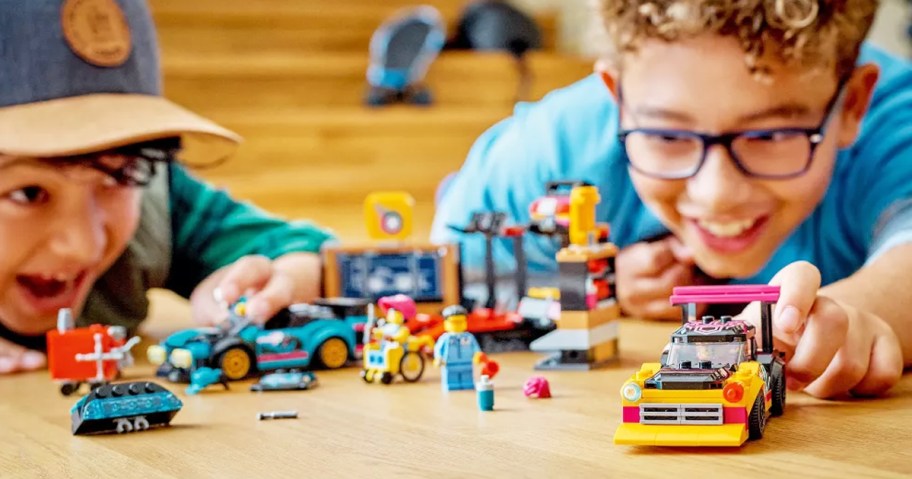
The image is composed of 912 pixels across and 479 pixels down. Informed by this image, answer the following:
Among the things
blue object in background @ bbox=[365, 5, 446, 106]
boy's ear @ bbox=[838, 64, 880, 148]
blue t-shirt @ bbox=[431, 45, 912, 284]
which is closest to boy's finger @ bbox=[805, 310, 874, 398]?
blue t-shirt @ bbox=[431, 45, 912, 284]

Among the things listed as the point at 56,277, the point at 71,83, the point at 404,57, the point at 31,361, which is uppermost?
the point at 404,57

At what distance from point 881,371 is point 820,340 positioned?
0.08 meters

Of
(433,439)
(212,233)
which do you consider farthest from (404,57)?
(433,439)

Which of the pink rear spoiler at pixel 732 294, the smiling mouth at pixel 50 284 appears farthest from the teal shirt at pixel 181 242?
the pink rear spoiler at pixel 732 294

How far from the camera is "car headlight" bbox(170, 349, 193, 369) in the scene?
1364mm

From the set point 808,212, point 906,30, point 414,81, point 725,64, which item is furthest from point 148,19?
point 906,30

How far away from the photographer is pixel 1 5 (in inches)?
56.9

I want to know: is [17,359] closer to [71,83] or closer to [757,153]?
[71,83]

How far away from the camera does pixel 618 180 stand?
5.89 feet

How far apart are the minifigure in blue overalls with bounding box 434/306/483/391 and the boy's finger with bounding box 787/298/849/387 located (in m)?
0.31

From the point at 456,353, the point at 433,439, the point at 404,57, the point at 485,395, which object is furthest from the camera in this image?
the point at 404,57

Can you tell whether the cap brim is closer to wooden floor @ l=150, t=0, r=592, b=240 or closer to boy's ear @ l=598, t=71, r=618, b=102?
boy's ear @ l=598, t=71, r=618, b=102

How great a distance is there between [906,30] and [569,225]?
2641 millimetres

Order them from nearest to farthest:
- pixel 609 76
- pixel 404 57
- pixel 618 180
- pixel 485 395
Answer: pixel 485 395 < pixel 609 76 < pixel 618 180 < pixel 404 57
